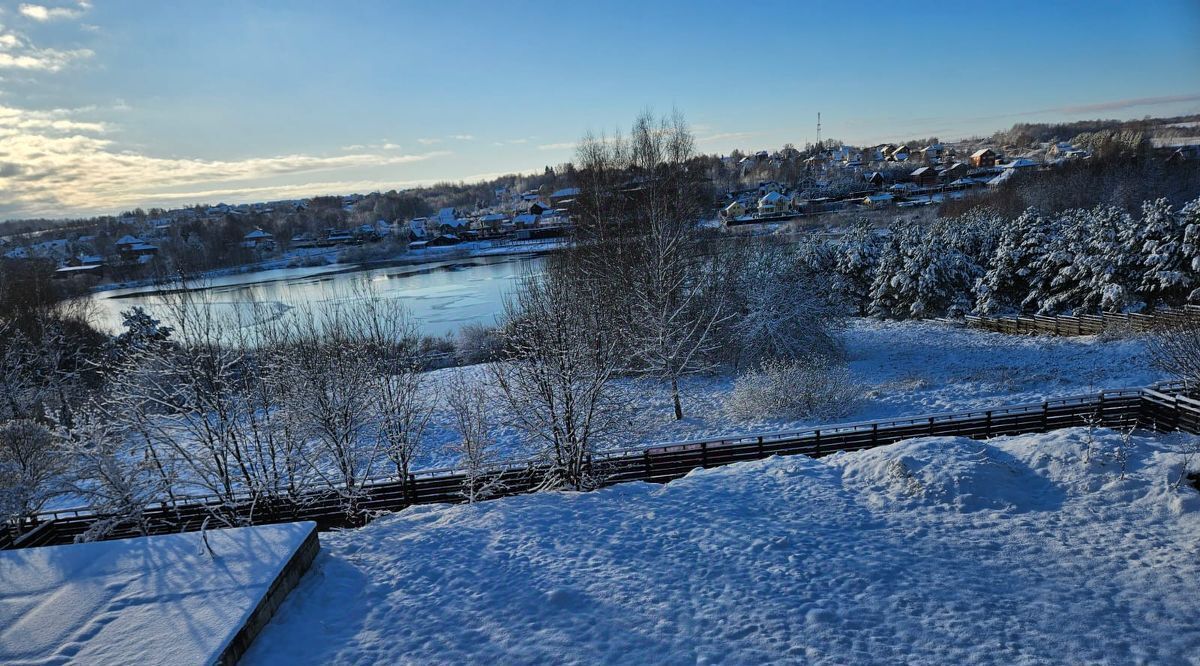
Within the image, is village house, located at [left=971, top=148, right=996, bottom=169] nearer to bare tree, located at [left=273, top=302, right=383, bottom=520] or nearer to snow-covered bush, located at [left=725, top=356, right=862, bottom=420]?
snow-covered bush, located at [left=725, top=356, right=862, bottom=420]

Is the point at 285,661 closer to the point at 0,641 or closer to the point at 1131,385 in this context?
the point at 0,641

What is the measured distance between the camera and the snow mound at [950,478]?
32.3 ft

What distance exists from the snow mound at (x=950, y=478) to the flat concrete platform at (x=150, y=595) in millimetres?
9083

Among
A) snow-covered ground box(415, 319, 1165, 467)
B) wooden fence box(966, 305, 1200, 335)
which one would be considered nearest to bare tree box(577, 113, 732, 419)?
snow-covered ground box(415, 319, 1165, 467)

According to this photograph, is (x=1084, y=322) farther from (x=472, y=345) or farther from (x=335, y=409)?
(x=335, y=409)

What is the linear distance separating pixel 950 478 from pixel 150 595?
1169 centimetres

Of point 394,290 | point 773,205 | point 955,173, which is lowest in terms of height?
point 394,290

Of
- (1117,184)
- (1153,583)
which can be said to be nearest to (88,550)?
(1153,583)

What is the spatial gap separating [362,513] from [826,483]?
32.9 ft

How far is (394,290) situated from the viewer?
51.5m

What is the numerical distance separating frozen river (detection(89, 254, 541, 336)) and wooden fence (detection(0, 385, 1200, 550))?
770 inches

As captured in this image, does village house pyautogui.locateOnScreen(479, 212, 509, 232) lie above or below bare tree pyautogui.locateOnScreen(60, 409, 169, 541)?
above

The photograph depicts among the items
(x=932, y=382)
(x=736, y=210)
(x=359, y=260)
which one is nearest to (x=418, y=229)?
(x=359, y=260)

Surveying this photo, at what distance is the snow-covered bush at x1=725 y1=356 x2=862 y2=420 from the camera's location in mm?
19188
